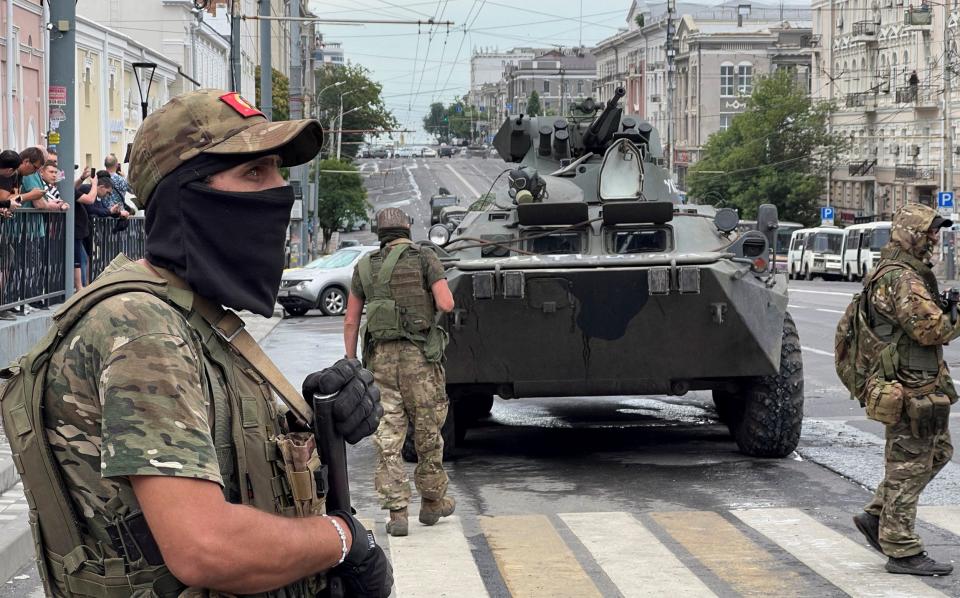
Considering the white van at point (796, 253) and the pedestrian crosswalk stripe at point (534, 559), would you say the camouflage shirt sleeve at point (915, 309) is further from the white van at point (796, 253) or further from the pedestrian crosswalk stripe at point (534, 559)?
the white van at point (796, 253)

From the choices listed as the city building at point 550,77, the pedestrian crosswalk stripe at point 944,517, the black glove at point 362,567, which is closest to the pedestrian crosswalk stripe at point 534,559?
the pedestrian crosswalk stripe at point 944,517

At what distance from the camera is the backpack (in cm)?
732

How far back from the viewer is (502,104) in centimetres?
17438

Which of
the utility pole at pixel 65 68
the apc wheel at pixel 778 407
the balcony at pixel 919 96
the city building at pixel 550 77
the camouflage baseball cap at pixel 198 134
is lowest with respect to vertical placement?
the apc wheel at pixel 778 407

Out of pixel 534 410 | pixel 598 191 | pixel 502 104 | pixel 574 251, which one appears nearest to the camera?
pixel 574 251

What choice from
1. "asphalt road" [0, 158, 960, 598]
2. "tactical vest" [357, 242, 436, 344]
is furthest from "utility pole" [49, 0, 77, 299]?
"tactical vest" [357, 242, 436, 344]

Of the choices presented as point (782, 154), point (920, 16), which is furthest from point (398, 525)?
point (782, 154)

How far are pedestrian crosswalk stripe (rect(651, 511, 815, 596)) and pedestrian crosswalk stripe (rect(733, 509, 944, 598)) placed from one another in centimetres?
15

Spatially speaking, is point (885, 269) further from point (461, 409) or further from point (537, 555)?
point (461, 409)

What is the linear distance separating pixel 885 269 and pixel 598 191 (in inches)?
182

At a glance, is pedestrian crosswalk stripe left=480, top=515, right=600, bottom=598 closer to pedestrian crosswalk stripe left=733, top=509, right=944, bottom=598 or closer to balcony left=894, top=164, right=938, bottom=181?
pedestrian crosswalk stripe left=733, top=509, right=944, bottom=598

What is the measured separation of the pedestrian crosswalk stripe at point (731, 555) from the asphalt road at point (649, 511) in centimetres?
1

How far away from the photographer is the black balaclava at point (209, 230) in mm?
2768

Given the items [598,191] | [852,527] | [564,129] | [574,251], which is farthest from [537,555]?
[564,129]
